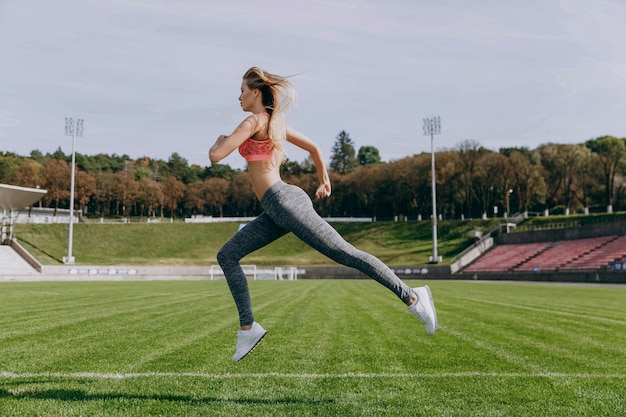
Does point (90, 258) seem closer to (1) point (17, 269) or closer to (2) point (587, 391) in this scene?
(1) point (17, 269)

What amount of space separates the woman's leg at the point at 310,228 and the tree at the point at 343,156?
14619 centimetres

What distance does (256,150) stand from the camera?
460 cm

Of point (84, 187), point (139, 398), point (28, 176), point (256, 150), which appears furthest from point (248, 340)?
point (28, 176)

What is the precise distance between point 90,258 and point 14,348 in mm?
72746

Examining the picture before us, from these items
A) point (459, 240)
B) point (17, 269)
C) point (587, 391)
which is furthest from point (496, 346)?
point (459, 240)

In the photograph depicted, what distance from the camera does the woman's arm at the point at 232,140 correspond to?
169 inches

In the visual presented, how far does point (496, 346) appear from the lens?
773 centimetres

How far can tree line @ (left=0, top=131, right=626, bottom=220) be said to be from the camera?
298ft

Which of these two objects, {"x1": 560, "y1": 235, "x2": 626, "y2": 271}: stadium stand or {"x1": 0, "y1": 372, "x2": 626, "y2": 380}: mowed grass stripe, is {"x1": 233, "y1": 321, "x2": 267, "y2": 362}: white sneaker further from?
{"x1": 560, "y1": 235, "x2": 626, "y2": 271}: stadium stand

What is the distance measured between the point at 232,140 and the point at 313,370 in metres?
2.74

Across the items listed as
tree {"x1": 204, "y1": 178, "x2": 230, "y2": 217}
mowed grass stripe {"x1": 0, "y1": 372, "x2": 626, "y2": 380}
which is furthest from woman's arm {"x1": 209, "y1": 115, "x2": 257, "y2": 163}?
tree {"x1": 204, "y1": 178, "x2": 230, "y2": 217}

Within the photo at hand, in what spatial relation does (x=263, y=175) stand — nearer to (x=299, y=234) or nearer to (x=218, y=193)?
(x=299, y=234)

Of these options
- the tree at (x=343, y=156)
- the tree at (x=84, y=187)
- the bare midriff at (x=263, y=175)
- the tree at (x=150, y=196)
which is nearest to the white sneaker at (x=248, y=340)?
the bare midriff at (x=263, y=175)

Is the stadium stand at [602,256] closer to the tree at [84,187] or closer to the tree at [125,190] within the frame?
the tree at [125,190]
